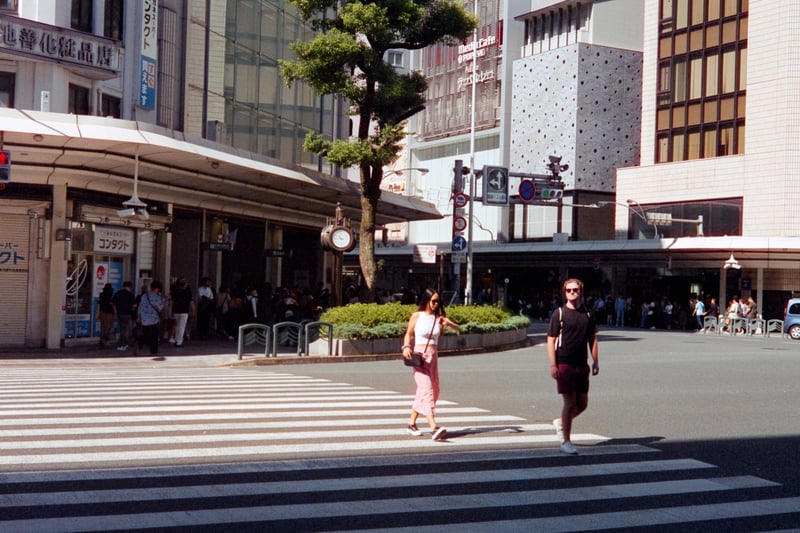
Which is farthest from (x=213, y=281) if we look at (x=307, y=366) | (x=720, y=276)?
(x=720, y=276)

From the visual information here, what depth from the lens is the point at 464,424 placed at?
11.5 meters

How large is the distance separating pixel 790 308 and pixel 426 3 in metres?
23.0

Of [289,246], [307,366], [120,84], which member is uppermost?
[120,84]

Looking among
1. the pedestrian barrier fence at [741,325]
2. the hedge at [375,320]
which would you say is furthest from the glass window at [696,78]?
the hedge at [375,320]

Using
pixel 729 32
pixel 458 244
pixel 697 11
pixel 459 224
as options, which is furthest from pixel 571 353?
pixel 697 11

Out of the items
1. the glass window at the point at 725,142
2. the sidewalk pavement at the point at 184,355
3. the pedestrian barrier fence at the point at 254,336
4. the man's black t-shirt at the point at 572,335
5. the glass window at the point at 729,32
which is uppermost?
the glass window at the point at 729,32

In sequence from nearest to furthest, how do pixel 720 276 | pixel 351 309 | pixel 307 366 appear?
pixel 307 366, pixel 351 309, pixel 720 276

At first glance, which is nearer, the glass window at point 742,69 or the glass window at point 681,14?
the glass window at point 742,69

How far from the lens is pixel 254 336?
2177cm

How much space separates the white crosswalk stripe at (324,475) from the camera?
663 cm

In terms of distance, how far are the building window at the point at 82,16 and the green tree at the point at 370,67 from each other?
5.27 meters

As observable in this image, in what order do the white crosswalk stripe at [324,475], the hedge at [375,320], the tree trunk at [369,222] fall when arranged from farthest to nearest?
the tree trunk at [369,222] → the hedge at [375,320] → the white crosswalk stripe at [324,475]

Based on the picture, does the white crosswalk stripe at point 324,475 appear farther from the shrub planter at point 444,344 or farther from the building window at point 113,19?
the building window at point 113,19

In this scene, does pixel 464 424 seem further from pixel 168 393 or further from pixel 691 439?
pixel 168 393
